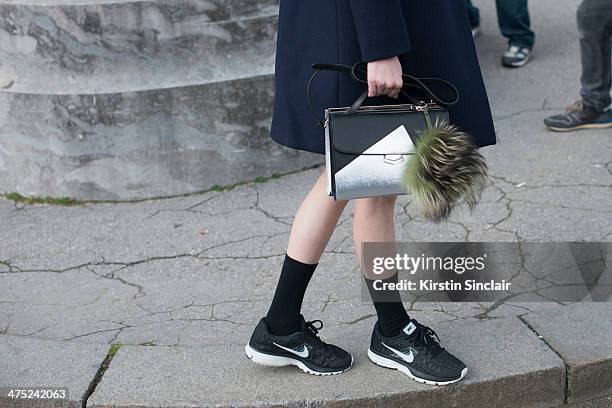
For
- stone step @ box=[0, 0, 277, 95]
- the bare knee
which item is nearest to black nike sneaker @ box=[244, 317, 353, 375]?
the bare knee

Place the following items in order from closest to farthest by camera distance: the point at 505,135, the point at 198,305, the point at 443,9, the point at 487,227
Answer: the point at 443,9, the point at 198,305, the point at 487,227, the point at 505,135

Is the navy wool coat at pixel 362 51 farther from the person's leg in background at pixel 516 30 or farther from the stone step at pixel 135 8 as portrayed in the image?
the person's leg in background at pixel 516 30

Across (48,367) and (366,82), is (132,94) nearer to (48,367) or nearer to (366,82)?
(48,367)

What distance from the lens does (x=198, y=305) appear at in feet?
12.2

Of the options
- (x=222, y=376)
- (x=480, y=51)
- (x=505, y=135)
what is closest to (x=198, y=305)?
(x=222, y=376)

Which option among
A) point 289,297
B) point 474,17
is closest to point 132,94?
point 289,297

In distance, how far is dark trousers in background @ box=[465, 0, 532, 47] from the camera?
19.7ft

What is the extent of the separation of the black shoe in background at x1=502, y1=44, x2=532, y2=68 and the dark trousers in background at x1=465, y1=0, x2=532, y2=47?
0.03 metres

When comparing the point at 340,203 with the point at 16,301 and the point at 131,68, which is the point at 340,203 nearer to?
the point at 16,301

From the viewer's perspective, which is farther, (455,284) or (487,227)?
(487,227)

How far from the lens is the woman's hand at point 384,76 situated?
265 cm

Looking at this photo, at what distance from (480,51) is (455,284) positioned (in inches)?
117

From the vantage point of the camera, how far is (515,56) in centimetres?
605

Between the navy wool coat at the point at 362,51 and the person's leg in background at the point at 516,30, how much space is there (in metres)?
3.28
